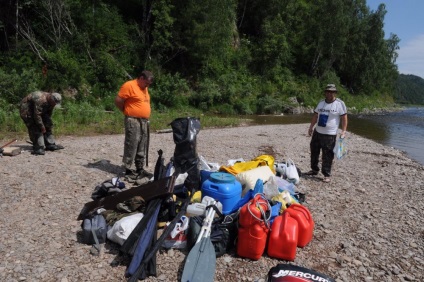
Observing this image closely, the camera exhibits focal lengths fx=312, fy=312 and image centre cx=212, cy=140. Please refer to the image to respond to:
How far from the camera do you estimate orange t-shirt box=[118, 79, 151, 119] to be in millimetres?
5980

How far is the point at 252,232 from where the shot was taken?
12.4 feet

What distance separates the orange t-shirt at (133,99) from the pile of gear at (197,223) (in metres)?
1.64

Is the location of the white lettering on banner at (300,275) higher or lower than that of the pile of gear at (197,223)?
higher

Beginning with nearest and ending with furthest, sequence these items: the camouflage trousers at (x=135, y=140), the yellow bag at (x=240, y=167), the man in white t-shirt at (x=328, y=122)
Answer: the yellow bag at (x=240, y=167)
the camouflage trousers at (x=135, y=140)
the man in white t-shirt at (x=328, y=122)

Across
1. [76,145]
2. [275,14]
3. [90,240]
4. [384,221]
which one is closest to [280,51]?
[275,14]

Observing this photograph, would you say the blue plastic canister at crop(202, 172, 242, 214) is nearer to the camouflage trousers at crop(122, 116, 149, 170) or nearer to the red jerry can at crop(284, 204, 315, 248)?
the red jerry can at crop(284, 204, 315, 248)

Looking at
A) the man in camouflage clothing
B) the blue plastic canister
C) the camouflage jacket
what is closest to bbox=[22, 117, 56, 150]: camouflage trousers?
the man in camouflage clothing

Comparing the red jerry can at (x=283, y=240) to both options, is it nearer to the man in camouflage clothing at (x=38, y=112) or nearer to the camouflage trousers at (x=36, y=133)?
the man in camouflage clothing at (x=38, y=112)

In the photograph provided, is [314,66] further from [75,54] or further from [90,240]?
[90,240]

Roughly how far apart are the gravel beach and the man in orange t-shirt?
836mm

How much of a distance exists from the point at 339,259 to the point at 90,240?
3183 millimetres

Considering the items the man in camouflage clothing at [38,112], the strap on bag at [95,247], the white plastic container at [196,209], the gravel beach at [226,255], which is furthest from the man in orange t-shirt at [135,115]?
the man in camouflage clothing at [38,112]

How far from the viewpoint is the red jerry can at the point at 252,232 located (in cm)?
376

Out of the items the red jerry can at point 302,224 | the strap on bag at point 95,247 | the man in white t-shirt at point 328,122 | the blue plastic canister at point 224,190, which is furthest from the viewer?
the man in white t-shirt at point 328,122
